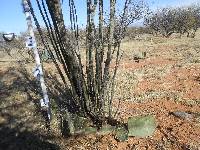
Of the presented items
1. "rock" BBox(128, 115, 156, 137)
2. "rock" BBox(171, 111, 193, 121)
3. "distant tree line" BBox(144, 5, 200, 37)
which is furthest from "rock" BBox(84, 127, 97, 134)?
"distant tree line" BBox(144, 5, 200, 37)

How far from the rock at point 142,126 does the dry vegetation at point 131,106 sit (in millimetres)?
118

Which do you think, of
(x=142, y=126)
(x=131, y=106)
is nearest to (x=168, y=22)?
(x=131, y=106)

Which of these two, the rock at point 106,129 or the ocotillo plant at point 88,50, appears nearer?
the ocotillo plant at point 88,50

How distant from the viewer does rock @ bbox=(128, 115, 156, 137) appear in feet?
23.6

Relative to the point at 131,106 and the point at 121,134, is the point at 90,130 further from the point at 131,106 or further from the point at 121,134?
the point at 131,106

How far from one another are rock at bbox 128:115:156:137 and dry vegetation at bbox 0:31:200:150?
12 centimetres

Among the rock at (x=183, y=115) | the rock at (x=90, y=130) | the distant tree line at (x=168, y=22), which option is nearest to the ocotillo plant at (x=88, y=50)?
the rock at (x=90, y=130)

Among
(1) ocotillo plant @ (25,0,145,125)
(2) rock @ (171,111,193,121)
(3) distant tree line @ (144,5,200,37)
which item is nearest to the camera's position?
(1) ocotillo plant @ (25,0,145,125)

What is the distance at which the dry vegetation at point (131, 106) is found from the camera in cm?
723

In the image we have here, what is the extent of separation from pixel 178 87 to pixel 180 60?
5.77 meters

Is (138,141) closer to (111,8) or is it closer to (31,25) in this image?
(111,8)

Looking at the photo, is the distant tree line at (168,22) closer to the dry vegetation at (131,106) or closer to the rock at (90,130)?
the dry vegetation at (131,106)

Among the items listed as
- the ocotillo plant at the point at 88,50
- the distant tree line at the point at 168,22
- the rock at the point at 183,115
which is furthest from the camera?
the distant tree line at the point at 168,22

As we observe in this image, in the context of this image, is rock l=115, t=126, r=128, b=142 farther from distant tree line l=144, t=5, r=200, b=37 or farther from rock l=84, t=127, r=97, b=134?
distant tree line l=144, t=5, r=200, b=37
